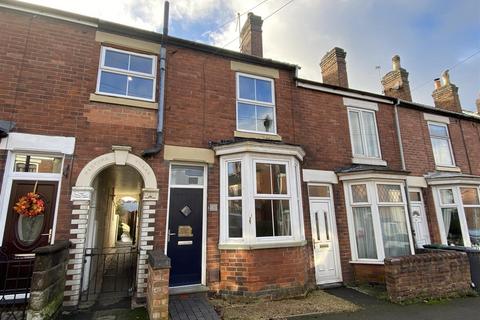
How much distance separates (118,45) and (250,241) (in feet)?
18.6

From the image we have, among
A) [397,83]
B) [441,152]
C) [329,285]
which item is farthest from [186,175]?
[441,152]

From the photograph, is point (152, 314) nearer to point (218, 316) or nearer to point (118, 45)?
point (218, 316)

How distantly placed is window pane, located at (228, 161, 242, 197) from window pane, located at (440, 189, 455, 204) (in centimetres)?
756

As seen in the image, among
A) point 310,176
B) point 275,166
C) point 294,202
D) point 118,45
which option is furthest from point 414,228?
point 118,45

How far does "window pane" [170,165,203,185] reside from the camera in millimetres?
6562

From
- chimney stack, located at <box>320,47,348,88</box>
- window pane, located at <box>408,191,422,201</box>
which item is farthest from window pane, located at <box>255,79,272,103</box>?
window pane, located at <box>408,191,422,201</box>

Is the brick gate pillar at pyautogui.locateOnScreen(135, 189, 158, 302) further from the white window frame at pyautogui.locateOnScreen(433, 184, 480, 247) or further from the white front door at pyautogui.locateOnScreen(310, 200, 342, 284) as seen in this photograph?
the white window frame at pyautogui.locateOnScreen(433, 184, 480, 247)

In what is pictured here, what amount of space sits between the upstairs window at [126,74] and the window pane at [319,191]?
5.02m

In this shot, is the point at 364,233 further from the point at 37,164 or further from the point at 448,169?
the point at 37,164

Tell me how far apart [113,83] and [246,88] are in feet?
11.5

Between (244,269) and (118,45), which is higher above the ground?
(118,45)

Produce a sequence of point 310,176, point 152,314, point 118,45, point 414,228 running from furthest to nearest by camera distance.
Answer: point 414,228 → point 310,176 → point 118,45 → point 152,314

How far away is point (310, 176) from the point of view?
7.93 m

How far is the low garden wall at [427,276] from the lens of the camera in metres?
5.93
